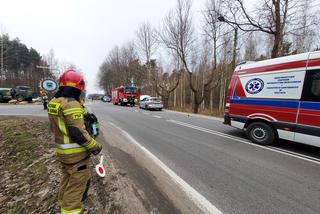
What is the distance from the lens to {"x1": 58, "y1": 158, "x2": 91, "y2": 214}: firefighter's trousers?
2016mm

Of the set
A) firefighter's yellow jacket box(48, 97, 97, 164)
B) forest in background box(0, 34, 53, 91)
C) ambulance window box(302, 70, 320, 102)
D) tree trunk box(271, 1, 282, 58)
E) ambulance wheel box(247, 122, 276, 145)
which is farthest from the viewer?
forest in background box(0, 34, 53, 91)

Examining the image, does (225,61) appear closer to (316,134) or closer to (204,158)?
(316,134)

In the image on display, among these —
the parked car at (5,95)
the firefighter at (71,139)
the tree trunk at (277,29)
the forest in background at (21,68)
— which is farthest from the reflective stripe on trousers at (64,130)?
the forest in background at (21,68)

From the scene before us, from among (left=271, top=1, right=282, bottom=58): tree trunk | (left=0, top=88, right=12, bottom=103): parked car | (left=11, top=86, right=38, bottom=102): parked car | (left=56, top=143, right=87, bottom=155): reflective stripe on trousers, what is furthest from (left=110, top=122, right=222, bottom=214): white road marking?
(left=0, top=88, right=12, bottom=103): parked car

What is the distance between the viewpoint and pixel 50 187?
117 inches

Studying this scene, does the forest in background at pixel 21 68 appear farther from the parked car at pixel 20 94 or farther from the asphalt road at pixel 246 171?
the asphalt road at pixel 246 171

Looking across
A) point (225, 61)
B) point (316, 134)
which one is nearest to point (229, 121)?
point (316, 134)

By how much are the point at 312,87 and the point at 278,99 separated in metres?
0.85

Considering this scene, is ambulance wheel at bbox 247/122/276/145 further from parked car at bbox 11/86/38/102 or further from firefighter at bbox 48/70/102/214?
parked car at bbox 11/86/38/102

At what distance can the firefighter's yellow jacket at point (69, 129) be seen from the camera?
6.24 feet

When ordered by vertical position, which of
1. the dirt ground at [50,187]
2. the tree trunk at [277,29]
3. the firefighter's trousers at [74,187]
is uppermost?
the tree trunk at [277,29]

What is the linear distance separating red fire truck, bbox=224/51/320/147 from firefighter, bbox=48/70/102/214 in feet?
18.4

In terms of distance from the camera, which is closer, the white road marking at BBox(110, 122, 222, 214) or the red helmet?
the red helmet

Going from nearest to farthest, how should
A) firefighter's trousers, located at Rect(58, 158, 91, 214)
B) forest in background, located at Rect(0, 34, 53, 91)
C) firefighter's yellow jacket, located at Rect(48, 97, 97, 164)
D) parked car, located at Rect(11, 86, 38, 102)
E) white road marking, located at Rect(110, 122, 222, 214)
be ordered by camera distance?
firefighter's yellow jacket, located at Rect(48, 97, 97, 164) → firefighter's trousers, located at Rect(58, 158, 91, 214) → white road marking, located at Rect(110, 122, 222, 214) → parked car, located at Rect(11, 86, 38, 102) → forest in background, located at Rect(0, 34, 53, 91)
